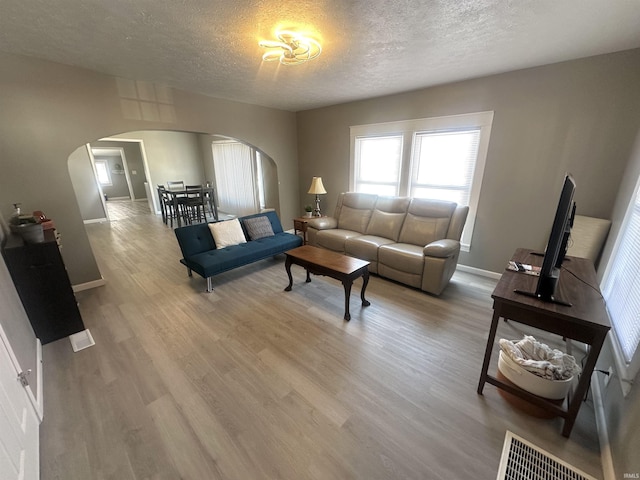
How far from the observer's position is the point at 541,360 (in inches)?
62.1

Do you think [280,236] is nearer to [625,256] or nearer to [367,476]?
[367,476]

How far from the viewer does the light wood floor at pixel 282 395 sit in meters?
1.29

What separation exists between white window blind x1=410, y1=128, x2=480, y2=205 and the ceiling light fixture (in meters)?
2.05

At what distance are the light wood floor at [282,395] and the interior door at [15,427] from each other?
0.10m

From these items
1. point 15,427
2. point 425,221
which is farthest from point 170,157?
point 15,427

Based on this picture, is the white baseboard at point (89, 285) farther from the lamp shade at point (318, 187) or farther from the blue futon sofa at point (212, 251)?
the lamp shade at point (318, 187)

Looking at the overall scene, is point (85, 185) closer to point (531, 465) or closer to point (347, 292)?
point (347, 292)

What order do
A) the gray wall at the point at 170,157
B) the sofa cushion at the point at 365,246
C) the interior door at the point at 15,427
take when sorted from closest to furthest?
the interior door at the point at 15,427
the sofa cushion at the point at 365,246
the gray wall at the point at 170,157

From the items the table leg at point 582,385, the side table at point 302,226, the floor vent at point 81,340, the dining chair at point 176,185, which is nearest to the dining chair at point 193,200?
the dining chair at point 176,185

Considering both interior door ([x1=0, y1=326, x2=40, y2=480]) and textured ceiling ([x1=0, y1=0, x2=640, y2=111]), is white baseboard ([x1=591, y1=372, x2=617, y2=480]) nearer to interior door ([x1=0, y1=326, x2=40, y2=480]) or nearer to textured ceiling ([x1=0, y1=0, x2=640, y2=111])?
textured ceiling ([x1=0, y1=0, x2=640, y2=111])

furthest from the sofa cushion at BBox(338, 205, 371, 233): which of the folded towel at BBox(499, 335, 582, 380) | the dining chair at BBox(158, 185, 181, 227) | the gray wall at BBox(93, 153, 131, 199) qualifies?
the gray wall at BBox(93, 153, 131, 199)

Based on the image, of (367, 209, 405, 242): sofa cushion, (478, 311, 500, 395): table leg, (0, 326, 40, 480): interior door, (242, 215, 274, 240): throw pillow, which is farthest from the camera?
(242, 215, 274, 240): throw pillow

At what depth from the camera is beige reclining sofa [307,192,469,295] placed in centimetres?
282

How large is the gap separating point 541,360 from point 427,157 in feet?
9.14
